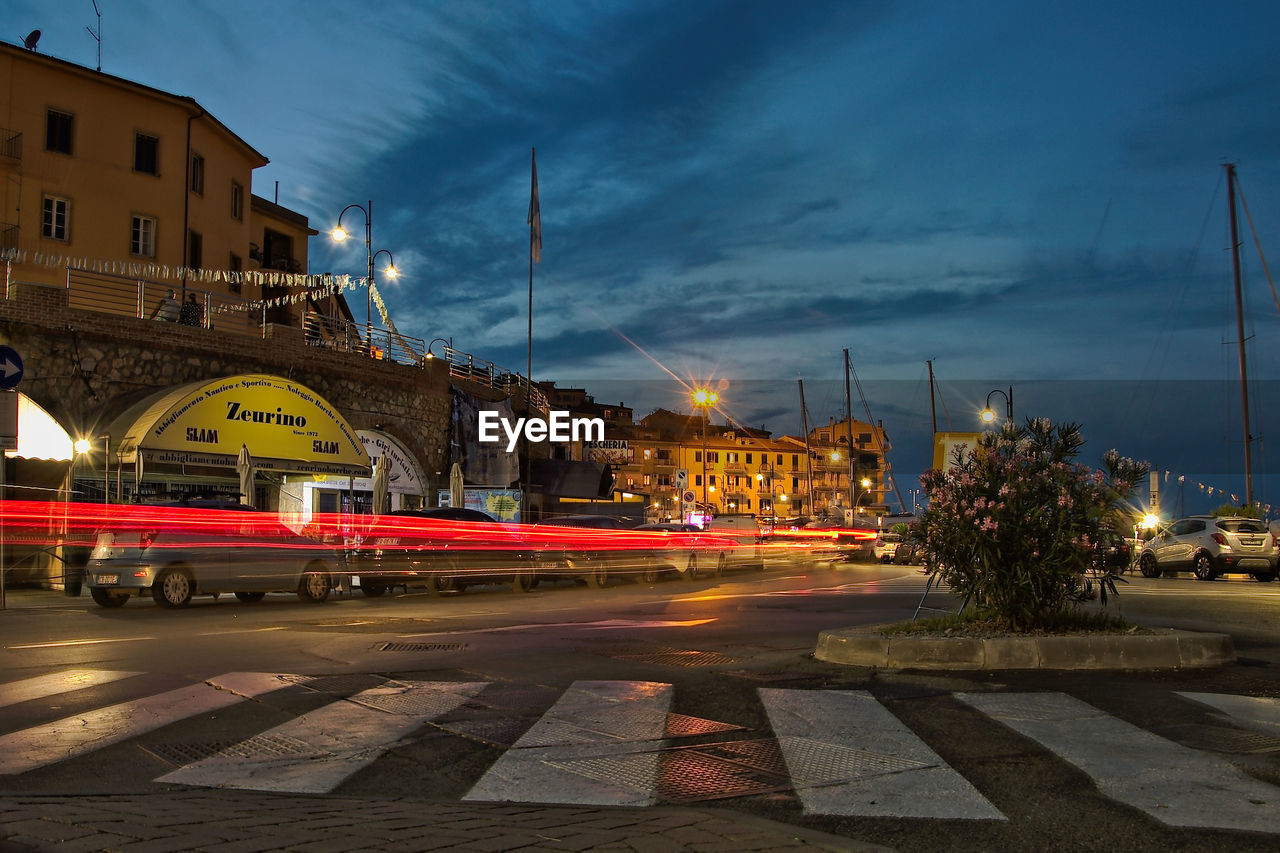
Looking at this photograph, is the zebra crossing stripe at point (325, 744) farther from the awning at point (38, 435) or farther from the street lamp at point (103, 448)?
the street lamp at point (103, 448)

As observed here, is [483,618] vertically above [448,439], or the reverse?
[448,439]

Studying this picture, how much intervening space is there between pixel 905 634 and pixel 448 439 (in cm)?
2817

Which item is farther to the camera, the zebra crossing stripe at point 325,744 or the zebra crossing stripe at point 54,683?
the zebra crossing stripe at point 54,683

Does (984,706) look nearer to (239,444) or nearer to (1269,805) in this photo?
(1269,805)

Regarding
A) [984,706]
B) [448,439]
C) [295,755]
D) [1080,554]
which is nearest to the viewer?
[295,755]

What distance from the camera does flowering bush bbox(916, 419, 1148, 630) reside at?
30.4ft

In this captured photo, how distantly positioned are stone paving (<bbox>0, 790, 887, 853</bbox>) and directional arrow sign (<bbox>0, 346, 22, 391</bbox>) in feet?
41.1

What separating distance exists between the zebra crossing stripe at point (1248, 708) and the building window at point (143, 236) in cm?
3307

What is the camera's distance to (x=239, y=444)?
24156mm

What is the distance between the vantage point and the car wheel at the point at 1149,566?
2756cm

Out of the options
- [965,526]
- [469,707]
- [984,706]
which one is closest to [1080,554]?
[965,526]

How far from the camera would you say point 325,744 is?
19.3 ft

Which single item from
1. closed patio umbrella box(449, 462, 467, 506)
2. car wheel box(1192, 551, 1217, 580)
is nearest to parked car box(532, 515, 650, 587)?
closed patio umbrella box(449, 462, 467, 506)

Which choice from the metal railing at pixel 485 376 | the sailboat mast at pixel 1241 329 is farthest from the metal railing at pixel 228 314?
the sailboat mast at pixel 1241 329
